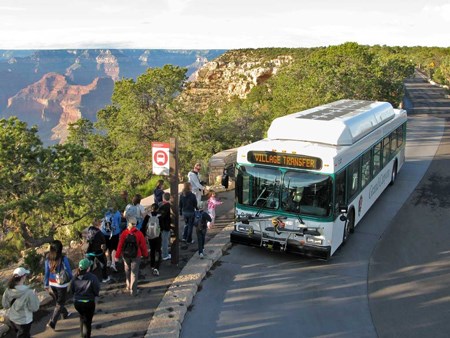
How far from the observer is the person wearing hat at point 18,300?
660cm

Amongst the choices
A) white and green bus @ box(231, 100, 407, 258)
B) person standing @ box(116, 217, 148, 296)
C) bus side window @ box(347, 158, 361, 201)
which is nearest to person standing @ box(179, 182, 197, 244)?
white and green bus @ box(231, 100, 407, 258)

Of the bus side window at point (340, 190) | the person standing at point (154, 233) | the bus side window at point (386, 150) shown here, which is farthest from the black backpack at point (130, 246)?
the bus side window at point (386, 150)

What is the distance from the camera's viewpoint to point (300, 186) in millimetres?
10195

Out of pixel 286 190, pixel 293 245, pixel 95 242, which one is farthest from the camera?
pixel 293 245

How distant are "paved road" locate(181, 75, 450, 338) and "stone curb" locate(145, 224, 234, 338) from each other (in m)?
0.18

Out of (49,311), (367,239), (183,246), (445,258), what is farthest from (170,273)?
(445,258)

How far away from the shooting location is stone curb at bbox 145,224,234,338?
25.7 feet

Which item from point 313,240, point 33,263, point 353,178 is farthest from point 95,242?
point 353,178

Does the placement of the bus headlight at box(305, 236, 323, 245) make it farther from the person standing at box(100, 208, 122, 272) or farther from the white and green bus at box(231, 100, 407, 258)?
the person standing at box(100, 208, 122, 272)

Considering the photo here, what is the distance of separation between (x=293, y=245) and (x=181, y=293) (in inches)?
115

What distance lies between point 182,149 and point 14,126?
12.8 metres

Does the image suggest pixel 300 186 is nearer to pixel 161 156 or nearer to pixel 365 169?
pixel 161 156

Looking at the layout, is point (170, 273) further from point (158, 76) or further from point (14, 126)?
point (158, 76)

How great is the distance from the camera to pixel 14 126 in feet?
51.4
